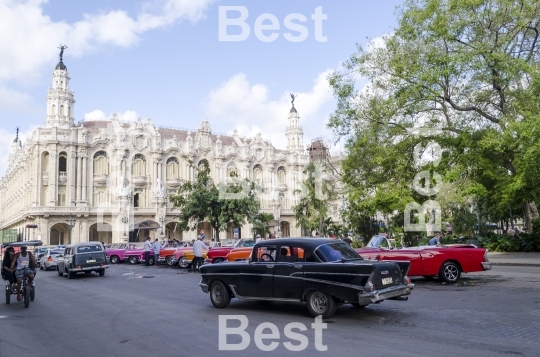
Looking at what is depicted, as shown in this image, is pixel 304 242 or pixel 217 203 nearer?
pixel 304 242

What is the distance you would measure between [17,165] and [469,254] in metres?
69.5

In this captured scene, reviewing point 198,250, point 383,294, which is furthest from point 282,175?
point 383,294

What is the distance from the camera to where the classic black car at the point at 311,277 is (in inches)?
352

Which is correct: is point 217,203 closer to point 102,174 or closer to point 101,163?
point 102,174

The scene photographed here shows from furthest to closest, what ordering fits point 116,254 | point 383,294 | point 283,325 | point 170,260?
1. point 116,254
2. point 170,260
3. point 383,294
4. point 283,325

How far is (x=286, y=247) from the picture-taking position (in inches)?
401

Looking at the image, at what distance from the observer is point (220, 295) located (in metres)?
11.0

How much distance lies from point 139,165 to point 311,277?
173ft

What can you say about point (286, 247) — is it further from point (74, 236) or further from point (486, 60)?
point (74, 236)

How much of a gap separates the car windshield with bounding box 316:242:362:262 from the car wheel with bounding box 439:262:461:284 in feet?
18.5

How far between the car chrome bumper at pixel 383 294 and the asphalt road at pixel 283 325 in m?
0.44

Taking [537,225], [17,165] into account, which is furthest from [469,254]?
[17,165]

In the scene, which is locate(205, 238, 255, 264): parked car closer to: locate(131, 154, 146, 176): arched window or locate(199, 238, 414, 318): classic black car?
locate(199, 238, 414, 318): classic black car

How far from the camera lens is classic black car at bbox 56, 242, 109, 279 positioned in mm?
21531
